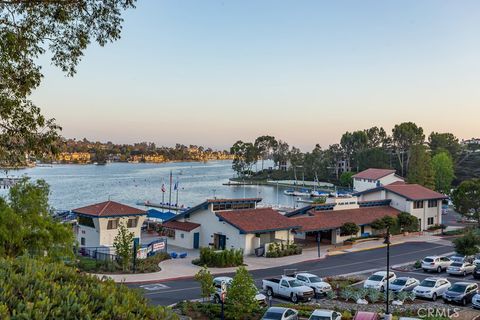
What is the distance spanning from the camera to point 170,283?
31.9m

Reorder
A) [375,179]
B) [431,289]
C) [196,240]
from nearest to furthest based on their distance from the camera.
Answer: [431,289] → [196,240] → [375,179]

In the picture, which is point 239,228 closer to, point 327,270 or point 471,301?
point 327,270

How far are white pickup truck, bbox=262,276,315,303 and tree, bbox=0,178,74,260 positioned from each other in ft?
38.1

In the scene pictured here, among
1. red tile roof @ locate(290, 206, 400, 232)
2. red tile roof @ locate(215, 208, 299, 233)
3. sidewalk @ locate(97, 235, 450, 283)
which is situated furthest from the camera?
red tile roof @ locate(290, 206, 400, 232)

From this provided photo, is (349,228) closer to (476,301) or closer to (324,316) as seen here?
(476,301)

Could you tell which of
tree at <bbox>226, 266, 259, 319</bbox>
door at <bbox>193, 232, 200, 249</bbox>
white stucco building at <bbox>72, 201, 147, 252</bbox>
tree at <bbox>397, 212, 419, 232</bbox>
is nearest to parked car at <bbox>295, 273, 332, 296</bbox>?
tree at <bbox>226, 266, 259, 319</bbox>

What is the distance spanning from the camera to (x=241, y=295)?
22.0 m

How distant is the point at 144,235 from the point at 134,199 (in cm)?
7618

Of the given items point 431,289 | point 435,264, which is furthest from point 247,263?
point 431,289

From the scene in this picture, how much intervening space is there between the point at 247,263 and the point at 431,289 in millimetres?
14975

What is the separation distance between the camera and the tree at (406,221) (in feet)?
179

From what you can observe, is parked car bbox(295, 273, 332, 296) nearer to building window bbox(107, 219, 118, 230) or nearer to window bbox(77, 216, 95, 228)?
building window bbox(107, 219, 118, 230)

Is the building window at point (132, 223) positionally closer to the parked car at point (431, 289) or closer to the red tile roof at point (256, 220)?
the red tile roof at point (256, 220)

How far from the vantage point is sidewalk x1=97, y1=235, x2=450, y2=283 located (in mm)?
33312
